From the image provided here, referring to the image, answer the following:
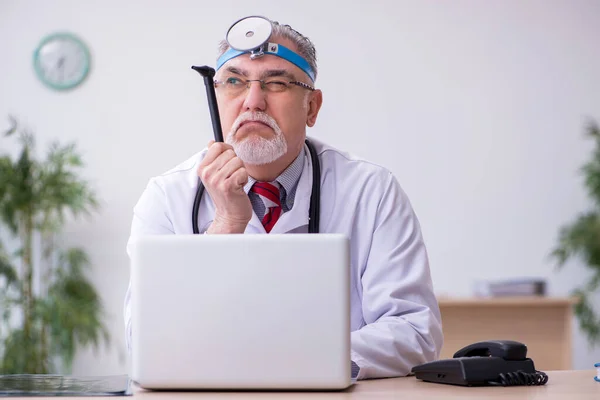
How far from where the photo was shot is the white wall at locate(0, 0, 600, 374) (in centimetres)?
538

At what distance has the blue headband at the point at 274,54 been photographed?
1925 mm

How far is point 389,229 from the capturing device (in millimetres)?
1917

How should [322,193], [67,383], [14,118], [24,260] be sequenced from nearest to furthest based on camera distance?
[67,383] → [322,193] → [24,260] → [14,118]

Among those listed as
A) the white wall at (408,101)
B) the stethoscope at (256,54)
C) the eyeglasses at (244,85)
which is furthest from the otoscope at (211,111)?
the white wall at (408,101)

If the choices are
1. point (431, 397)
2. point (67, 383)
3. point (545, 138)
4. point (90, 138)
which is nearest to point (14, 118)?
point (90, 138)

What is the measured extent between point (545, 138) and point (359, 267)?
3.90 meters

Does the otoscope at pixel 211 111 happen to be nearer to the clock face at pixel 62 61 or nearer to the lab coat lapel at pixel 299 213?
the lab coat lapel at pixel 299 213

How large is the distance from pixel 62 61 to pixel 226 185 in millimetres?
4044

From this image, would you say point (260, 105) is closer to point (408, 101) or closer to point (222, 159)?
point (222, 159)

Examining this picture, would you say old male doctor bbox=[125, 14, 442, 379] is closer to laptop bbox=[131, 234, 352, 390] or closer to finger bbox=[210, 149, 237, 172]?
finger bbox=[210, 149, 237, 172]

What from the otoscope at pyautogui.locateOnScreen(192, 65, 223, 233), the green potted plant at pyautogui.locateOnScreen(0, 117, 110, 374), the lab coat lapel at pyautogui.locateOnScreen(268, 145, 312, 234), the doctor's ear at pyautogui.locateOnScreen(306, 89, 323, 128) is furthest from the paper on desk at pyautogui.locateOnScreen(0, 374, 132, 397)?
the green potted plant at pyautogui.locateOnScreen(0, 117, 110, 374)

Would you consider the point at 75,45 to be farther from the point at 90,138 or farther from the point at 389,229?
the point at 389,229

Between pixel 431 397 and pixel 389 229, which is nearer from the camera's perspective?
pixel 431 397

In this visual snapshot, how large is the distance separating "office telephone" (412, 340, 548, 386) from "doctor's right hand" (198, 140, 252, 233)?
0.63 metres
